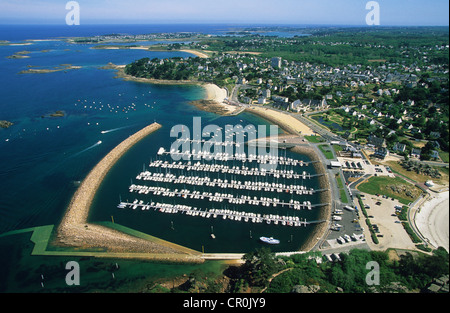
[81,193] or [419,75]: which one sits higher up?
[419,75]

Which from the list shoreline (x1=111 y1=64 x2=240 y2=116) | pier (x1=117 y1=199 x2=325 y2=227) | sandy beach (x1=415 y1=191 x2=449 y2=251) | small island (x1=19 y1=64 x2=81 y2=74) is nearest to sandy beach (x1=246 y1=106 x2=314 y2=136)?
shoreline (x1=111 y1=64 x2=240 y2=116)

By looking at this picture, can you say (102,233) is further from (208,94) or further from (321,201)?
(208,94)

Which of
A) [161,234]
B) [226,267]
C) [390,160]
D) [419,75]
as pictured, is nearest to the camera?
[226,267]

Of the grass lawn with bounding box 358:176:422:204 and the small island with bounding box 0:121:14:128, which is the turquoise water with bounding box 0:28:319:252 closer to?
the small island with bounding box 0:121:14:128

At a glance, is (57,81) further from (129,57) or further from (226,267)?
(226,267)

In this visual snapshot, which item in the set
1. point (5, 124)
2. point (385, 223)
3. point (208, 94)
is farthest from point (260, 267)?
point (208, 94)

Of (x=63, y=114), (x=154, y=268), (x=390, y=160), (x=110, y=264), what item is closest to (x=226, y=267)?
(x=154, y=268)

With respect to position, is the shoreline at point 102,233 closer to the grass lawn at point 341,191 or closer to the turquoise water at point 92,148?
the turquoise water at point 92,148
